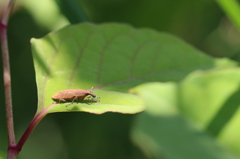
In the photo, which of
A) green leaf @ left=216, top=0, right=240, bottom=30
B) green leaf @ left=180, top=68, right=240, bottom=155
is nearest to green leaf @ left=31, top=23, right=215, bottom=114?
green leaf @ left=216, top=0, right=240, bottom=30

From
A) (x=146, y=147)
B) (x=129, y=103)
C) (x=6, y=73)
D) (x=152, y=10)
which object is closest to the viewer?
(x=146, y=147)

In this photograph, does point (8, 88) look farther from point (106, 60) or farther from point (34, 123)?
point (106, 60)

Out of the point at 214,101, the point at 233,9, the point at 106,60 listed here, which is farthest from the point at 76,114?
the point at 214,101

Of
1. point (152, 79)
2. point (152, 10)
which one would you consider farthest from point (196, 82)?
point (152, 10)

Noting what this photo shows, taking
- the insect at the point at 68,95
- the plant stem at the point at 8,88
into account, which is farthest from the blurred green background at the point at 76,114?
the insect at the point at 68,95

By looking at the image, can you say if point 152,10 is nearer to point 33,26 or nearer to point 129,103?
point 33,26

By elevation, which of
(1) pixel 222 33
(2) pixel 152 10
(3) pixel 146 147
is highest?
(3) pixel 146 147
